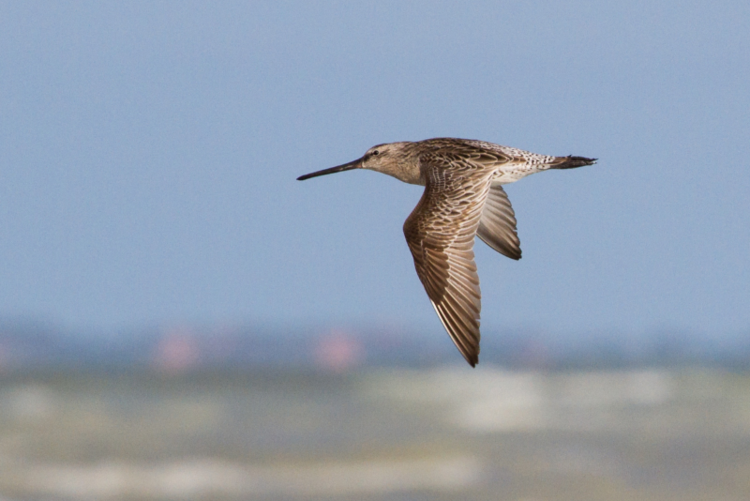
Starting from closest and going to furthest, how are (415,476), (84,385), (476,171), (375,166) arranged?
(476,171)
(375,166)
(415,476)
(84,385)

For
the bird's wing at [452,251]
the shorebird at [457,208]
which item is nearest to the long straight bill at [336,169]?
the shorebird at [457,208]

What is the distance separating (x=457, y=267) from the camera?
591 centimetres

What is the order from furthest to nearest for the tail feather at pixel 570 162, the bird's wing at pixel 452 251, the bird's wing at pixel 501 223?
the bird's wing at pixel 501 223 < the tail feather at pixel 570 162 < the bird's wing at pixel 452 251

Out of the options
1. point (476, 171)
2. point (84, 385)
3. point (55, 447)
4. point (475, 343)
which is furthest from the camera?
point (84, 385)

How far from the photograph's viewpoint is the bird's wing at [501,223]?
7.52 m

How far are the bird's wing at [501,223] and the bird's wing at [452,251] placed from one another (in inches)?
41.6

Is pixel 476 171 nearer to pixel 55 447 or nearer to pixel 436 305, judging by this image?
pixel 436 305

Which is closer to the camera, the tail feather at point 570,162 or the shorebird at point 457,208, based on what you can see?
the shorebird at point 457,208

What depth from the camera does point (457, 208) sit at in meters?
6.20

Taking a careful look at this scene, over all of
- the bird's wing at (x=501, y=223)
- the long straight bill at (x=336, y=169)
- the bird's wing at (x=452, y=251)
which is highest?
the long straight bill at (x=336, y=169)

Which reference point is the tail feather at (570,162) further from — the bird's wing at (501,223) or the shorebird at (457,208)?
the bird's wing at (501,223)

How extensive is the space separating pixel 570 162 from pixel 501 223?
2.83 ft

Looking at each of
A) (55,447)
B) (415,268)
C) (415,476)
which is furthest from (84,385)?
(415,268)

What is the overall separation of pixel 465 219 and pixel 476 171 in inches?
22.5
